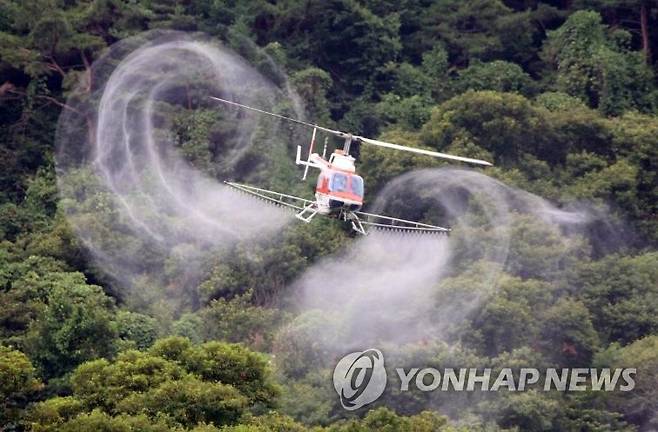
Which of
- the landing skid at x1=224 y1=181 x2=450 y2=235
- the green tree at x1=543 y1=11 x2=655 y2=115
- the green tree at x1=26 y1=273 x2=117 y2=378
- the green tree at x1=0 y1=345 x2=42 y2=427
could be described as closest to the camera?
the green tree at x1=0 y1=345 x2=42 y2=427

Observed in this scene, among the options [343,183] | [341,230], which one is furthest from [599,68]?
[343,183]

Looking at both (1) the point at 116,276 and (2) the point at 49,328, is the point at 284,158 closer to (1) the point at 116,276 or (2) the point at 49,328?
(1) the point at 116,276

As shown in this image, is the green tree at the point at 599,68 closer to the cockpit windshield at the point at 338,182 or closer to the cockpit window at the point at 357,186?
the cockpit window at the point at 357,186

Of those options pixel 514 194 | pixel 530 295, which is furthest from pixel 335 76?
pixel 530 295

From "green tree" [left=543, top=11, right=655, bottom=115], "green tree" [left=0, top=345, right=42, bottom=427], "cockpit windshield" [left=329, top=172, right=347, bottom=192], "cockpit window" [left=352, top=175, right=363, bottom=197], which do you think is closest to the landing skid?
"cockpit window" [left=352, top=175, right=363, bottom=197]

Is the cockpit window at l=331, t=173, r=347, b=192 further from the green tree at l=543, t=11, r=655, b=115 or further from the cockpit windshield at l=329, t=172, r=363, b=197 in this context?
the green tree at l=543, t=11, r=655, b=115

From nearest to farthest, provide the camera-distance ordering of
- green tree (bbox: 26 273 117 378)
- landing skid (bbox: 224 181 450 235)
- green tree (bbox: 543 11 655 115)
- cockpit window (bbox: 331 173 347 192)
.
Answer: cockpit window (bbox: 331 173 347 192), landing skid (bbox: 224 181 450 235), green tree (bbox: 26 273 117 378), green tree (bbox: 543 11 655 115)

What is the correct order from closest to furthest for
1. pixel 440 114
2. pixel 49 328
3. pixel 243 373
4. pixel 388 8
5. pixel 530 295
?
1. pixel 243 373
2. pixel 49 328
3. pixel 530 295
4. pixel 440 114
5. pixel 388 8
